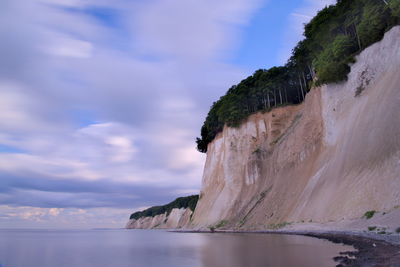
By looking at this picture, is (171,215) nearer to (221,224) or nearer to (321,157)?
(221,224)

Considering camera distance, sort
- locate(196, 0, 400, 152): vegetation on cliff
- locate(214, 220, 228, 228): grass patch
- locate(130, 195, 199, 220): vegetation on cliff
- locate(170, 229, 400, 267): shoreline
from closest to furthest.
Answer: locate(170, 229, 400, 267): shoreline < locate(196, 0, 400, 152): vegetation on cliff < locate(214, 220, 228, 228): grass patch < locate(130, 195, 199, 220): vegetation on cliff

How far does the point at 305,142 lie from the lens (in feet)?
134

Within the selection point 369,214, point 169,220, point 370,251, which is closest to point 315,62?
→ point 369,214

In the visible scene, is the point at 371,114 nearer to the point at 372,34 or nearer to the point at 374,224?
the point at 372,34

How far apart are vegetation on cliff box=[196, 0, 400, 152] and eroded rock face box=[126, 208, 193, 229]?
41.7 metres

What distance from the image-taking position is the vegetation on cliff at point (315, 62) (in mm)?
30641

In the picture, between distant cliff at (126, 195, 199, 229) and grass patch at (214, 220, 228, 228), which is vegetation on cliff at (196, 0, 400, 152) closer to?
grass patch at (214, 220, 228, 228)

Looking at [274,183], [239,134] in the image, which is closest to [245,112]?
[239,134]

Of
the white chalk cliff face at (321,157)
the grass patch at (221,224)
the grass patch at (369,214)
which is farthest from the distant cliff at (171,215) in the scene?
the grass patch at (369,214)

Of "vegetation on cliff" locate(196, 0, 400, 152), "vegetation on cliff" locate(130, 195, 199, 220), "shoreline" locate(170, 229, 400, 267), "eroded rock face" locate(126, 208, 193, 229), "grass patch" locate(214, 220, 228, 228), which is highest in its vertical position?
"vegetation on cliff" locate(196, 0, 400, 152)

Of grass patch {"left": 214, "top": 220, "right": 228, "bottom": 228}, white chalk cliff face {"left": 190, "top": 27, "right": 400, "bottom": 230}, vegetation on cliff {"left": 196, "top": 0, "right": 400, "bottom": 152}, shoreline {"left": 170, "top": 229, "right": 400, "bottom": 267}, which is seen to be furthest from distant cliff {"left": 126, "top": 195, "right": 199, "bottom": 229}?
shoreline {"left": 170, "top": 229, "right": 400, "bottom": 267}

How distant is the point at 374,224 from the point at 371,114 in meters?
9.81

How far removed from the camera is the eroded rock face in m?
107

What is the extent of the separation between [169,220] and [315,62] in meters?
102
